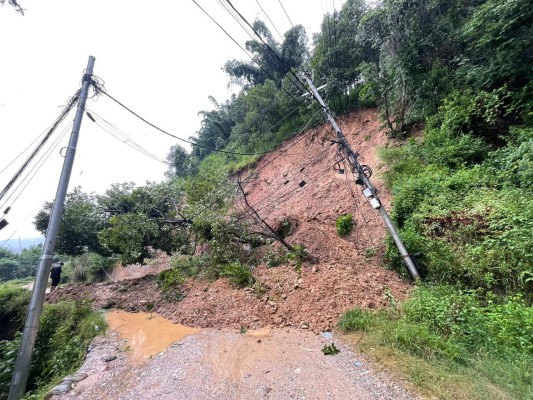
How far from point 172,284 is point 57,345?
3.00 meters

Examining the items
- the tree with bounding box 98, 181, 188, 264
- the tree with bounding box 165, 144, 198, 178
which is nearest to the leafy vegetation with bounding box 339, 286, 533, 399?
the tree with bounding box 98, 181, 188, 264

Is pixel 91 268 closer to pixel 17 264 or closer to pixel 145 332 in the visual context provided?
pixel 145 332

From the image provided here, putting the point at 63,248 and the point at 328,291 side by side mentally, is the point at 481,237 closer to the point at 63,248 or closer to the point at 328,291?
the point at 328,291

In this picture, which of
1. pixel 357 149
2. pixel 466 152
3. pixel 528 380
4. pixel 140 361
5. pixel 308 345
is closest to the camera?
pixel 528 380

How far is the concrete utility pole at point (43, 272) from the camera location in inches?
113

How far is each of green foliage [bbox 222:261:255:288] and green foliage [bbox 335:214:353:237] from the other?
344 centimetres

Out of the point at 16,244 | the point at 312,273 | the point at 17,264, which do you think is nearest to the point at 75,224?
the point at 312,273

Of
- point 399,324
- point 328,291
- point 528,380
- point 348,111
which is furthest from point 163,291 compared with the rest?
point 348,111

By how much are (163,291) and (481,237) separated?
858 cm

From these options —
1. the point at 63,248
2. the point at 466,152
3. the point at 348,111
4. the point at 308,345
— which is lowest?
the point at 308,345

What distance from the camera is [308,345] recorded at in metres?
3.91

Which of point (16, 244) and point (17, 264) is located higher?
point (16, 244)

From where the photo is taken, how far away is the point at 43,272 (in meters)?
3.15

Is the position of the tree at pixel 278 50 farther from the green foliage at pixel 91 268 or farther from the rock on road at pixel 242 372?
the green foliage at pixel 91 268
